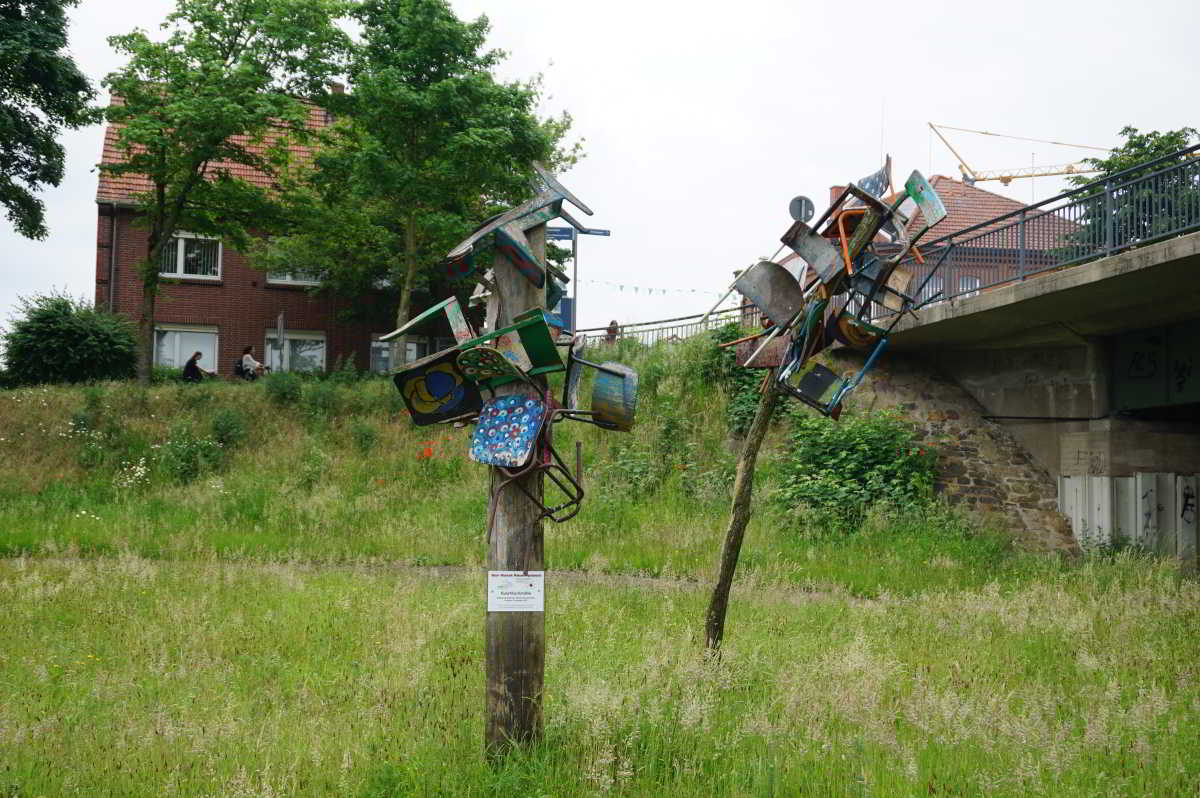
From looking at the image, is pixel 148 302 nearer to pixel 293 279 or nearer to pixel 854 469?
pixel 293 279

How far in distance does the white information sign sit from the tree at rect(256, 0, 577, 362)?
19.9 m

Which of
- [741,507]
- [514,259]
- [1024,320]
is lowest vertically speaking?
[741,507]

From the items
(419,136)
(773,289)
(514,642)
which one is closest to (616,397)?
(514,642)

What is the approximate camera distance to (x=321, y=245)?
28.9 metres

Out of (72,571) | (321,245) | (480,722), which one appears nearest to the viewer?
(480,722)

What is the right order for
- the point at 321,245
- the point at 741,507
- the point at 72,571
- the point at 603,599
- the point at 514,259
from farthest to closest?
the point at 321,245 → the point at 72,571 → the point at 603,599 → the point at 741,507 → the point at 514,259

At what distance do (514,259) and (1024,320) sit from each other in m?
13.1

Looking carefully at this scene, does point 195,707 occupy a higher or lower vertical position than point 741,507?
lower

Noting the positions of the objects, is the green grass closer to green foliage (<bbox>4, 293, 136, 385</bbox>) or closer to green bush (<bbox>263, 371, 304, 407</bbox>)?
green bush (<bbox>263, 371, 304, 407</bbox>)

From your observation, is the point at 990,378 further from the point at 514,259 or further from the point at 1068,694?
the point at 514,259

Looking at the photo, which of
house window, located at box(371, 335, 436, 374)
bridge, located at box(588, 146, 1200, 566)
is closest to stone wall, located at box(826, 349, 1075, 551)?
bridge, located at box(588, 146, 1200, 566)

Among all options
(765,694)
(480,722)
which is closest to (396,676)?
(480,722)

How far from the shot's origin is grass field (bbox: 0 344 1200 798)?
19.5ft

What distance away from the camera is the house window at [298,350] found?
33.7 metres
